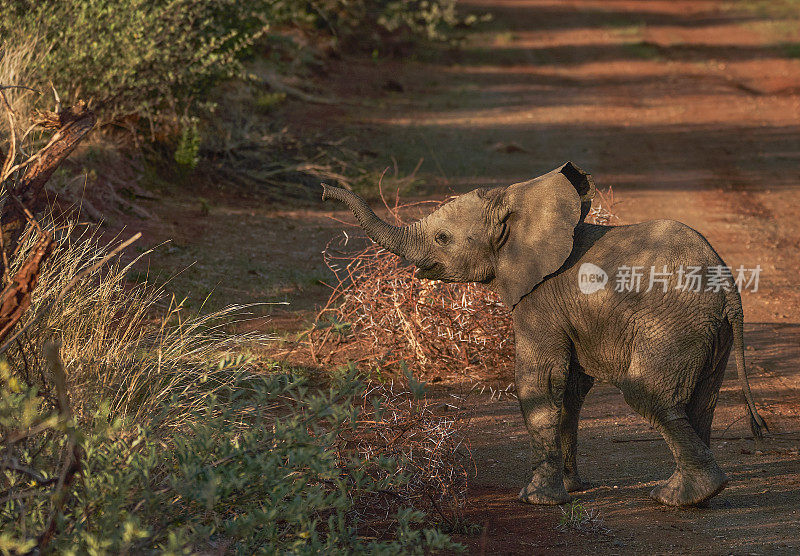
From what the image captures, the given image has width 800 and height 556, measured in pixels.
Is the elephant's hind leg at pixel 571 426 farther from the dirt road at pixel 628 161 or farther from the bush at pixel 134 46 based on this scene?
the bush at pixel 134 46

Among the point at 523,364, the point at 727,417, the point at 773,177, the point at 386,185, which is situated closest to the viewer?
the point at 523,364

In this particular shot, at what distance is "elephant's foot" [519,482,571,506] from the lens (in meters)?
4.99

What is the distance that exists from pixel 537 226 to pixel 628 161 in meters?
9.29

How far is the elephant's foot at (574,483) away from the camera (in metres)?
5.27

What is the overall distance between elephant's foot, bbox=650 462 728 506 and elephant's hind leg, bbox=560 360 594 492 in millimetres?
523

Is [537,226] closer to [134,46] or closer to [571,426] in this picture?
[571,426]

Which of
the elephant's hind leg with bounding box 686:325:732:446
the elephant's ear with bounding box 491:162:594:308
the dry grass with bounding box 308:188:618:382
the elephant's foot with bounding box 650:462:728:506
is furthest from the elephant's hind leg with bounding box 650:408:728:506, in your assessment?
the dry grass with bounding box 308:188:618:382

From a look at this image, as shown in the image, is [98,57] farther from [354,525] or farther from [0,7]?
[354,525]

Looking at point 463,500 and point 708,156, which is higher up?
point 463,500

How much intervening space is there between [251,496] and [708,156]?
12.1 m

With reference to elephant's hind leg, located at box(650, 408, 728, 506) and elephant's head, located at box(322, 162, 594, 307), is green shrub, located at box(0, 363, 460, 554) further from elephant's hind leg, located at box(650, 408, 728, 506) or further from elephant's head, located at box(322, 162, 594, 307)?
elephant's hind leg, located at box(650, 408, 728, 506)

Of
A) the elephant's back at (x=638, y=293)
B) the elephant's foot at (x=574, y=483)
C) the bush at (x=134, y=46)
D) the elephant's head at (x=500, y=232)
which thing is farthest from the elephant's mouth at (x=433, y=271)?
the bush at (x=134, y=46)

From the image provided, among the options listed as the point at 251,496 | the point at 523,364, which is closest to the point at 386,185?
the point at 523,364

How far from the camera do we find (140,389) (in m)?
5.18
